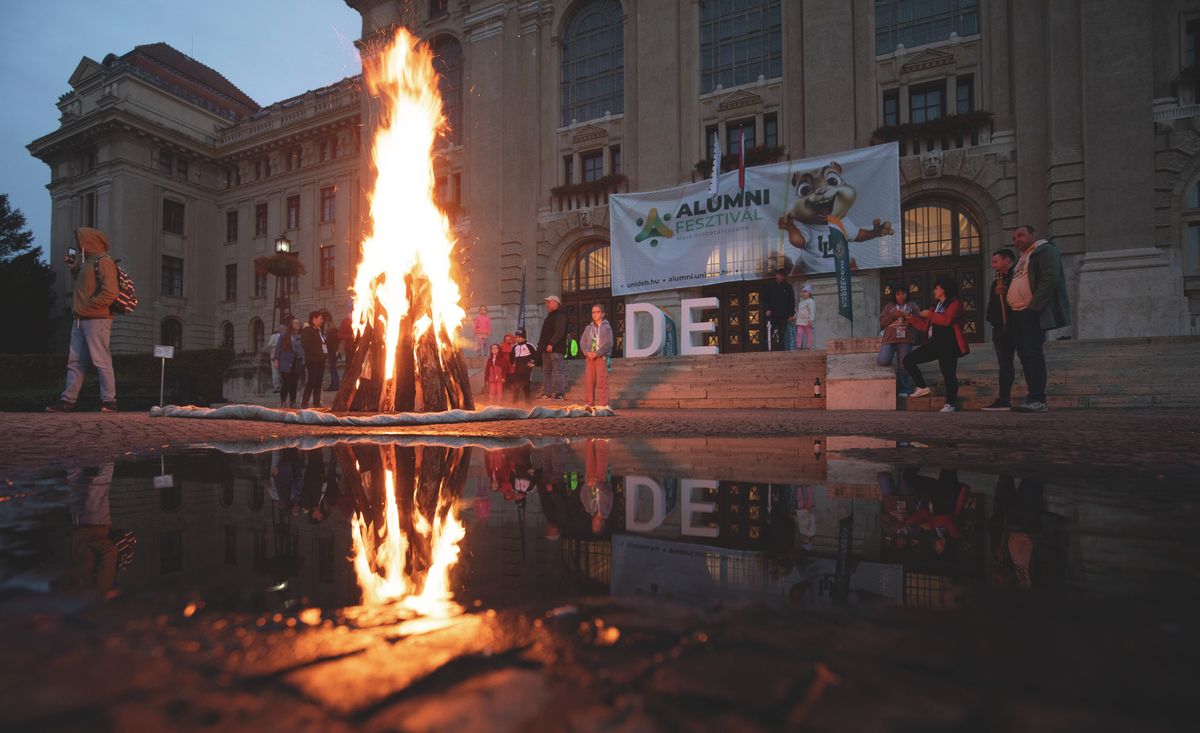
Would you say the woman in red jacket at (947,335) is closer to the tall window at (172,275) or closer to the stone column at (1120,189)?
the stone column at (1120,189)

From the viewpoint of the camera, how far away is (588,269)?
2217cm

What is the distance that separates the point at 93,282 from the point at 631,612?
7.99 metres

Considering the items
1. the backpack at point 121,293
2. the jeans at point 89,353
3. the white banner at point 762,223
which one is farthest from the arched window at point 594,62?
the jeans at point 89,353

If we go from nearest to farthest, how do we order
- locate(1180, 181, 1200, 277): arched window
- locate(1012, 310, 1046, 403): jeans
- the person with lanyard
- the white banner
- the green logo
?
locate(1012, 310, 1046, 403): jeans < the person with lanyard < locate(1180, 181, 1200, 277): arched window < the white banner < the green logo

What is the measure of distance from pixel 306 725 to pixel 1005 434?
15.5 feet

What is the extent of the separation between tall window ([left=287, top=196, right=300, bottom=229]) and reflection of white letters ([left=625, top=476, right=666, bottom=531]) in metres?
34.5

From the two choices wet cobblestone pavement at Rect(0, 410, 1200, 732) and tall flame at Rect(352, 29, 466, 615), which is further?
tall flame at Rect(352, 29, 466, 615)

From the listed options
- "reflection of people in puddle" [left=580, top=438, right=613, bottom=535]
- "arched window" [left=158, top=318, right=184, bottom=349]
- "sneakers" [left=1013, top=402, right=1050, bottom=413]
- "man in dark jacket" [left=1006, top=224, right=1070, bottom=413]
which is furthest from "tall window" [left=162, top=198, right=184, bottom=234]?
"sneakers" [left=1013, top=402, right=1050, bottom=413]

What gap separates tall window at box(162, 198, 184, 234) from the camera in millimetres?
33125

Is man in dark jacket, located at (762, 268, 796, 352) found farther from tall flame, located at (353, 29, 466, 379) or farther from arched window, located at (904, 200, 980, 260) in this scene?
tall flame, located at (353, 29, 466, 379)

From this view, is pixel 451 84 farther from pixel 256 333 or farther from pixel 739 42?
pixel 256 333

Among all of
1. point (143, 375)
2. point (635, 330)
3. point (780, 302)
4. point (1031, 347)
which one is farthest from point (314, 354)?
point (143, 375)

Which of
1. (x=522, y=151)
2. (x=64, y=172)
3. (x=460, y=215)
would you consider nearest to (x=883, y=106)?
(x=522, y=151)

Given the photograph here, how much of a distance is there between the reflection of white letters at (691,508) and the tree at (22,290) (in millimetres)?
39920
